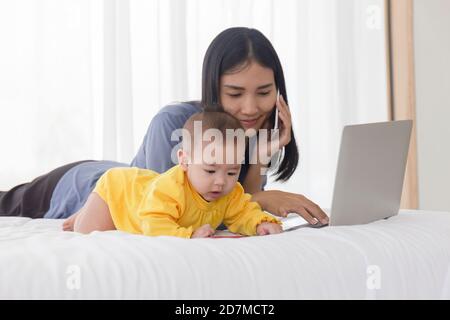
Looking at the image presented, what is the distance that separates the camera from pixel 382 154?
5.37 ft

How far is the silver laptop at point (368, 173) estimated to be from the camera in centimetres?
152

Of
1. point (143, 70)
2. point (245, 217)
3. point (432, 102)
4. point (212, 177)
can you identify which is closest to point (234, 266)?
point (212, 177)

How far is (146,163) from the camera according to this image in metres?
2.07

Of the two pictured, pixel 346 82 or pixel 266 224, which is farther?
pixel 346 82

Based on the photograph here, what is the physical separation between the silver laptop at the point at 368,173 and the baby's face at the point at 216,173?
0.62 ft

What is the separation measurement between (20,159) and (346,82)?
158 centimetres

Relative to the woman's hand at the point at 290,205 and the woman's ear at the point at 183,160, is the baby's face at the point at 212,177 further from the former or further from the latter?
the woman's hand at the point at 290,205

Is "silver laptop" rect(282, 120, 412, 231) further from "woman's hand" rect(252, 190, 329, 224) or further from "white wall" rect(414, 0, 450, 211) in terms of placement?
"white wall" rect(414, 0, 450, 211)

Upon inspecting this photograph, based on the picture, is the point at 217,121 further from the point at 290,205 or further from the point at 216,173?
the point at 290,205

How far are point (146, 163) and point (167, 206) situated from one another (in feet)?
1.64

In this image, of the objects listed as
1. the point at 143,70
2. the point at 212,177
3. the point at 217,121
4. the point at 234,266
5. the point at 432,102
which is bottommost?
the point at 234,266

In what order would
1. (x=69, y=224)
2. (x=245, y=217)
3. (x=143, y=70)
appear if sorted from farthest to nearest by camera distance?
(x=143, y=70) → (x=69, y=224) → (x=245, y=217)
